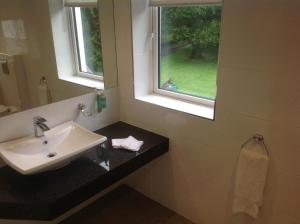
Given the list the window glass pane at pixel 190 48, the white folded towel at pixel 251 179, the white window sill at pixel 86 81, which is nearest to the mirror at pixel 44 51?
the white window sill at pixel 86 81

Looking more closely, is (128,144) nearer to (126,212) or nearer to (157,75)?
(157,75)

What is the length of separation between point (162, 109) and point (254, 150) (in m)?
0.69

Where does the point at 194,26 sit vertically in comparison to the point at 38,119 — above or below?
above

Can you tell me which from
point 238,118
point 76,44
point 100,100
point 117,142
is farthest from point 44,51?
point 238,118

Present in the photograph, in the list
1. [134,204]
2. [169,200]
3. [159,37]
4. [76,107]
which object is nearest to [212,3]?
[159,37]

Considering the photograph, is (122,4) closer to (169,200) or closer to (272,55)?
(272,55)

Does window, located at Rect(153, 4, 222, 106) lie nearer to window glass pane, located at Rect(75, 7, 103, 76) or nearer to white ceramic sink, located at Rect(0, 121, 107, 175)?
window glass pane, located at Rect(75, 7, 103, 76)

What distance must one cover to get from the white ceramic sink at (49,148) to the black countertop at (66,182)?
0.28ft

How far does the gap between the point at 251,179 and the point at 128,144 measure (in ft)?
2.66

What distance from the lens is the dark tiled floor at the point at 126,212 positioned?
212 cm

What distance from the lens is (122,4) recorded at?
1.91 meters

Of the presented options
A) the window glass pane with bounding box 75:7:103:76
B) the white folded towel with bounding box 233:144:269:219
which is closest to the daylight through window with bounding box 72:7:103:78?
the window glass pane with bounding box 75:7:103:76

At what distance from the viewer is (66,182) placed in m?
1.41

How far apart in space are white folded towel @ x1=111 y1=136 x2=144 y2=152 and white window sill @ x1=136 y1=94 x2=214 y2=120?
0.33 m
